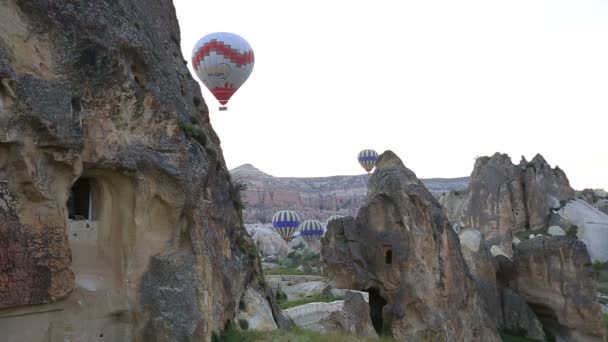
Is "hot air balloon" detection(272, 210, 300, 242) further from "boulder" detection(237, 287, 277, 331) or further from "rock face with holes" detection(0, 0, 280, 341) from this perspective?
"rock face with holes" detection(0, 0, 280, 341)

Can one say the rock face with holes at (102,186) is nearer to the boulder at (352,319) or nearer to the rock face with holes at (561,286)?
the boulder at (352,319)

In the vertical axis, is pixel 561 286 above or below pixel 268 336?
below

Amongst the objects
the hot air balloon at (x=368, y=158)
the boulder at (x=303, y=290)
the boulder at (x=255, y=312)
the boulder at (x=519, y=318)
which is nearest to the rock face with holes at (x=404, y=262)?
the boulder at (x=303, y=290)

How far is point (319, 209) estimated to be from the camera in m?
116

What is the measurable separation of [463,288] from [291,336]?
365 inches

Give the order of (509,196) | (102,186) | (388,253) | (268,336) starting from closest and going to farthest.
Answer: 1. (102,186)
2. (268,336)
3. (388,253)
4. (509,196)

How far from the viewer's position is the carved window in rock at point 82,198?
882 centimetres

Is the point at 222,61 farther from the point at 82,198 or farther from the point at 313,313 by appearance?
the point at 82,198

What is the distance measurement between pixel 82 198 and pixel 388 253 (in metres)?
10.7

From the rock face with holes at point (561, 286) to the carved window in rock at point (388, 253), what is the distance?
784 centimetres

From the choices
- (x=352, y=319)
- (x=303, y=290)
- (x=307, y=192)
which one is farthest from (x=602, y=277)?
(x=307, y=192)

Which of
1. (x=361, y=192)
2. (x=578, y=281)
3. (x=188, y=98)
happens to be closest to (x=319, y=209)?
(x=361, y=192)

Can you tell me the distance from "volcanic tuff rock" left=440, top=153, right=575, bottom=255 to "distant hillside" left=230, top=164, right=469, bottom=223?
6201cm

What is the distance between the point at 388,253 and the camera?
17328 mm
